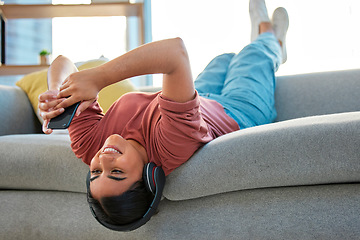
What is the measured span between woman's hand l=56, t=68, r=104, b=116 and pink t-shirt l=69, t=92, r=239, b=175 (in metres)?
0.18

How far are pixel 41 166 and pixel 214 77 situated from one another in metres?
0.96

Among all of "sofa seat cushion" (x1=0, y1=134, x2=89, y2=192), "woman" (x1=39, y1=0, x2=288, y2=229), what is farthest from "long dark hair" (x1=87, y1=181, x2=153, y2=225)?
"sofa seat cushion" (x1=0, y1=134, x2=89, y2=192)

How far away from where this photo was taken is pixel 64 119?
34.7 inches

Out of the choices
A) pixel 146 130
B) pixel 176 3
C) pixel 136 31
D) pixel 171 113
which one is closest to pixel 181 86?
pixel 171 113

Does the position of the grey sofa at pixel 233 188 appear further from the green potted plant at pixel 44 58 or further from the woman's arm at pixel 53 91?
the green potted plant at pixel 44 58

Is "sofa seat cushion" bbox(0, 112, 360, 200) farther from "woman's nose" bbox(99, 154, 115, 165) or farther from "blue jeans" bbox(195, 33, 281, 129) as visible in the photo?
"blue jeans" bbox(195, 33, 281, 129)

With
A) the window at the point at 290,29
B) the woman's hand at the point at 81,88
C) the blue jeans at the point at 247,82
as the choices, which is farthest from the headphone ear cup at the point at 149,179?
the window at the point at 290,29

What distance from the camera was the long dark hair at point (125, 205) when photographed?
3.13 feet

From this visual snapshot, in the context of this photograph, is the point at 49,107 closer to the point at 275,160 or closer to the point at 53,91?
the point at 53,91

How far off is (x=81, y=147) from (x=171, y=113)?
35cm

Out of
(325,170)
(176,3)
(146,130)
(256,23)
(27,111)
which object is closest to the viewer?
(325,170)

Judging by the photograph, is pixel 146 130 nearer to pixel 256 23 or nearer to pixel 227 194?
pixel 227 194

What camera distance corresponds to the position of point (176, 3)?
10.1 ft

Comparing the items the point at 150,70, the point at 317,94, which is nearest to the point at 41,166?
the point at 150,70
